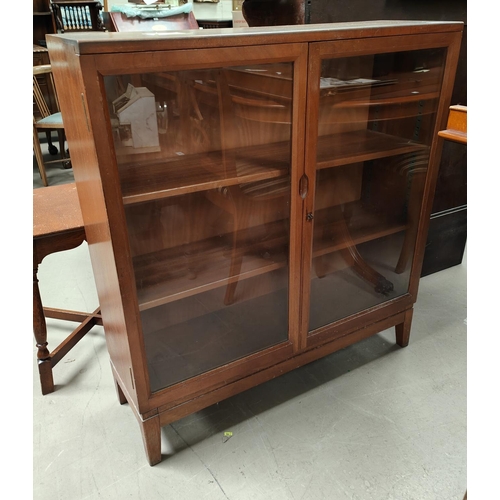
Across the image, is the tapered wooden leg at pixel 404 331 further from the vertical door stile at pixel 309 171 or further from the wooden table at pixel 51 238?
the wooden table at pixel 51 238

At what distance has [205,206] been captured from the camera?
1281mm

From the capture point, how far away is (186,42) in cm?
94

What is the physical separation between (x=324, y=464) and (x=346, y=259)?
2.21ft

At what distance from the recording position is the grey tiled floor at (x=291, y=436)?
1.27 m

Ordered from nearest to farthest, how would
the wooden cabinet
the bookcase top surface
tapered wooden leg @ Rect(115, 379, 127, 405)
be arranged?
the bookcase top surface < the wooden cabinet < tapered wooden leg @ Rect(115, 379, 127, 405)

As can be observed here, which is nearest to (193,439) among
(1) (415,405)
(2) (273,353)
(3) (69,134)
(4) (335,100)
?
(2) (273,353)

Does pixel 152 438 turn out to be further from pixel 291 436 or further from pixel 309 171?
pixel 309 171

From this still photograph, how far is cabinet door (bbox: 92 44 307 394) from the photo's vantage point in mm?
1033

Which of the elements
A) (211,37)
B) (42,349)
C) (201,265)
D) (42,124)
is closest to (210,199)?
(201,265)

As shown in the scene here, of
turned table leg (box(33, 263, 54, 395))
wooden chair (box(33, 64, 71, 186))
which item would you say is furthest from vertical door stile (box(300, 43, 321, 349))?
wooden chair (box(33, 64, 71, 186))

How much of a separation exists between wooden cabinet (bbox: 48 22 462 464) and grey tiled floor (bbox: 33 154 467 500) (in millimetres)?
152

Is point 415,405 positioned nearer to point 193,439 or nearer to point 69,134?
point 193,439

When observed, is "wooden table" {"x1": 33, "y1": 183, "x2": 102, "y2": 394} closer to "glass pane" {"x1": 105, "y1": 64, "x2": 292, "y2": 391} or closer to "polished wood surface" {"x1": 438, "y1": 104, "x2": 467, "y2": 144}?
"glass pane" {"x1": 105, "y1": 64, "x2": 292, "y2": 391}

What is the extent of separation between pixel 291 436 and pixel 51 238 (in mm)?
997
